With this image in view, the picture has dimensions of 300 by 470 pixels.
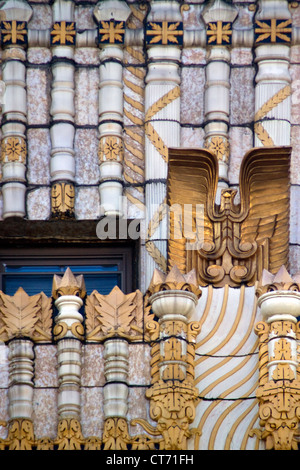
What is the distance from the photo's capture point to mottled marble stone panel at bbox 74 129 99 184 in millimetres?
22156

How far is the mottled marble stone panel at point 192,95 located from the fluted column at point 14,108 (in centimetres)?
178

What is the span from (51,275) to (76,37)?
2756 mm

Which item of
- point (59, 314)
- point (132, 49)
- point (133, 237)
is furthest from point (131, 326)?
point (132, 49)

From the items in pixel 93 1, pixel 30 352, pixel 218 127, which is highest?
pixel 93 1

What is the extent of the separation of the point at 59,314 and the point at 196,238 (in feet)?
5.94

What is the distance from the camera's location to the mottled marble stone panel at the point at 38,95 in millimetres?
22375

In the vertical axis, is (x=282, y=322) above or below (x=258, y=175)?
below

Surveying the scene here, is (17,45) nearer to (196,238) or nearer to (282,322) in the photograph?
(196,238)

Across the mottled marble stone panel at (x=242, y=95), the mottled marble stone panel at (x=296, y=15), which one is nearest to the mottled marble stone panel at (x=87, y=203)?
the mottled marble stone panel at (x=242, y=95)

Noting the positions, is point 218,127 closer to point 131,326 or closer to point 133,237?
point 133,237

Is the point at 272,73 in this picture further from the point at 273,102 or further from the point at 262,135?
the point at 262,135

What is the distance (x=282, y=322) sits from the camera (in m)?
19.7

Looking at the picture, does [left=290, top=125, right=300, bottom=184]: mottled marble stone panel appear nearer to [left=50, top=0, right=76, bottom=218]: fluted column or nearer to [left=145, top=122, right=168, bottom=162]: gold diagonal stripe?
[left=145, top=122, right=168, bottom=162]: gold diagonal stripe

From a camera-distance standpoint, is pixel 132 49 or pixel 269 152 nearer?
pixel 269 152
